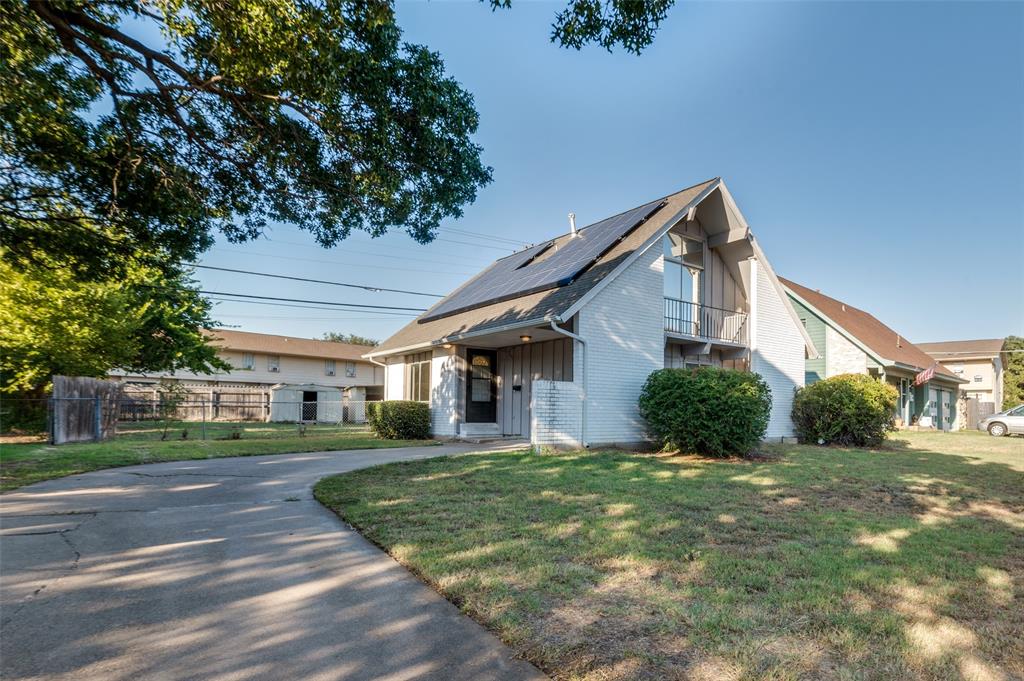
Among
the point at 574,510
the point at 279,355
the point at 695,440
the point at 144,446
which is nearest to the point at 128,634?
the point at 574,510

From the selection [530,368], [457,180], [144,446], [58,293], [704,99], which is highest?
[704,99]

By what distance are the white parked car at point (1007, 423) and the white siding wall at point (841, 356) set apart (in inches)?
244

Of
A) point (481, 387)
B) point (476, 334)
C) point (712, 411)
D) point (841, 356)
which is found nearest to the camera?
point (712, 411)

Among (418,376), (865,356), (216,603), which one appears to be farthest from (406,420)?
(865,356)

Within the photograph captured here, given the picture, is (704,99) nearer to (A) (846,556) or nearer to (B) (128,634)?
(A) (846,556)

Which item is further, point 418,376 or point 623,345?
point 418,376

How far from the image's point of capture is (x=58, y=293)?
14.5 metres

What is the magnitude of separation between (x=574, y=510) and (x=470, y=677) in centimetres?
354

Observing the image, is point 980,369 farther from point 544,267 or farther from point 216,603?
point 216,603

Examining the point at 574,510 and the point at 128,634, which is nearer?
the point at 128,634

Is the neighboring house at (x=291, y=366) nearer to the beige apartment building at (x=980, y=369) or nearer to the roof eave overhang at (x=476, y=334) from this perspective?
the roof eave overhang at (x=476, y=334)

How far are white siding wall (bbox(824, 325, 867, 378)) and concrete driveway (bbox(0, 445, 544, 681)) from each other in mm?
23516

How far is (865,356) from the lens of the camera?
2238cm

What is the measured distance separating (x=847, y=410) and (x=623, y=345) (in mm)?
7534
